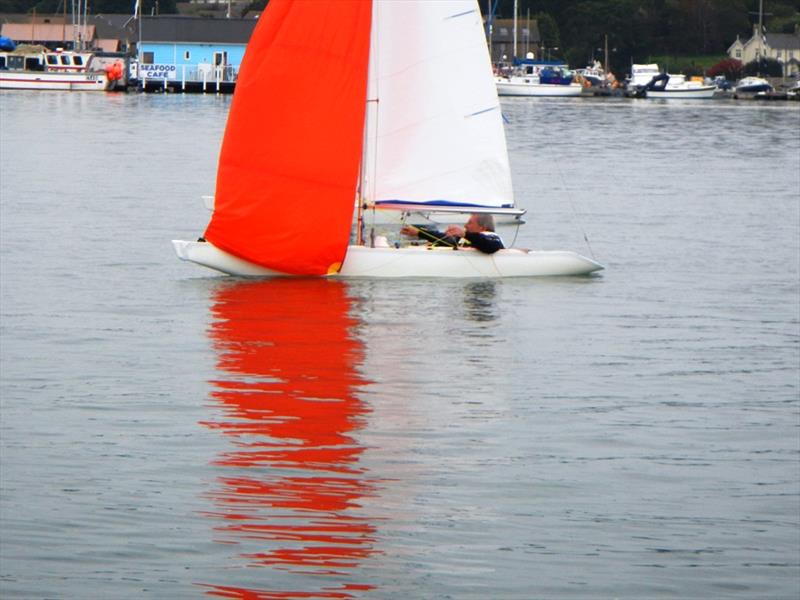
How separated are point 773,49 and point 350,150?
148m

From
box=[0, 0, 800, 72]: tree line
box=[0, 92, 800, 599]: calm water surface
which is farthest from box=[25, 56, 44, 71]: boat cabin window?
box=[0, 92, 800, 599]: calm water surface

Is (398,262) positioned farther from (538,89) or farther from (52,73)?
(538,89)

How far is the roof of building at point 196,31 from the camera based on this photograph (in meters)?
134

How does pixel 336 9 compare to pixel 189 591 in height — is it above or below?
above

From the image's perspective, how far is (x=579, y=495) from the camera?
16562 mm

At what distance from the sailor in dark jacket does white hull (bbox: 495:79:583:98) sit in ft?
380

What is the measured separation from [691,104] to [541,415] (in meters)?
121

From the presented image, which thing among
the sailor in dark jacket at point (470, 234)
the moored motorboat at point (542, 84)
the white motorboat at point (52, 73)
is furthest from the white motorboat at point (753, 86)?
the sailor in dark jacket at point (470, 234)

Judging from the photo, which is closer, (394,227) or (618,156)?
(394,227)

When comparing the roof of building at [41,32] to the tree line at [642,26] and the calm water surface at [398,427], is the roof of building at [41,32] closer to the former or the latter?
the tree line at [642,26]

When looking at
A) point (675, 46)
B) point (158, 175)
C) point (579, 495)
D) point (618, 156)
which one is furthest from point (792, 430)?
point (675, 46)

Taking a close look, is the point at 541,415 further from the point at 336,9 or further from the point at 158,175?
the point at 158,175

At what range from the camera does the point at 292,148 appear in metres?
29.2

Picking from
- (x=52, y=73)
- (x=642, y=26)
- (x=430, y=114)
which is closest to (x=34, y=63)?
(x=52, y=73)
